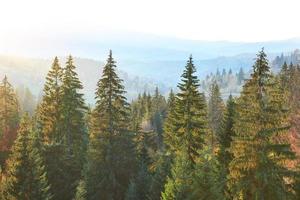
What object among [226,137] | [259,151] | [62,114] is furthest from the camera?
[62,114]

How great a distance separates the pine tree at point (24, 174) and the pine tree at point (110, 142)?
786cm

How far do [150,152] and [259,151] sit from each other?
99.3 ft

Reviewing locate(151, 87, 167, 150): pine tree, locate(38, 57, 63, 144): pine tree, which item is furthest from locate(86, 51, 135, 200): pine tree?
locate(151, 87, 167, 150): pine tree

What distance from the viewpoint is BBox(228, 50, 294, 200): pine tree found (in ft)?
90.9

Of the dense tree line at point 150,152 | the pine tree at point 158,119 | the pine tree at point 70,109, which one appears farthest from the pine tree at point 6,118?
the pine tree at point 158,119

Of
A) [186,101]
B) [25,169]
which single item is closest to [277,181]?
[186,101]

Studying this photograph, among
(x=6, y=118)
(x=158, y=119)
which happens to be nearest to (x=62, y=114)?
(x=6, y=118)

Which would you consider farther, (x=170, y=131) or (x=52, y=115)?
(x=52, y=115)

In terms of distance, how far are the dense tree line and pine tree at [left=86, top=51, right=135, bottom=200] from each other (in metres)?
0.10

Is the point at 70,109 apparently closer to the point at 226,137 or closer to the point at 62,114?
the point at 62,114

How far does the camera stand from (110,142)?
1889 inches

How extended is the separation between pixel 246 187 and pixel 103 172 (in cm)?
2106

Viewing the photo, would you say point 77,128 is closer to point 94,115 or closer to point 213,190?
point 94,115

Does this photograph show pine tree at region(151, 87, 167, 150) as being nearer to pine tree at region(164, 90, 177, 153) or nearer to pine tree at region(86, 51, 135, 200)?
pine tree at region(164, 90, 177, 153)
